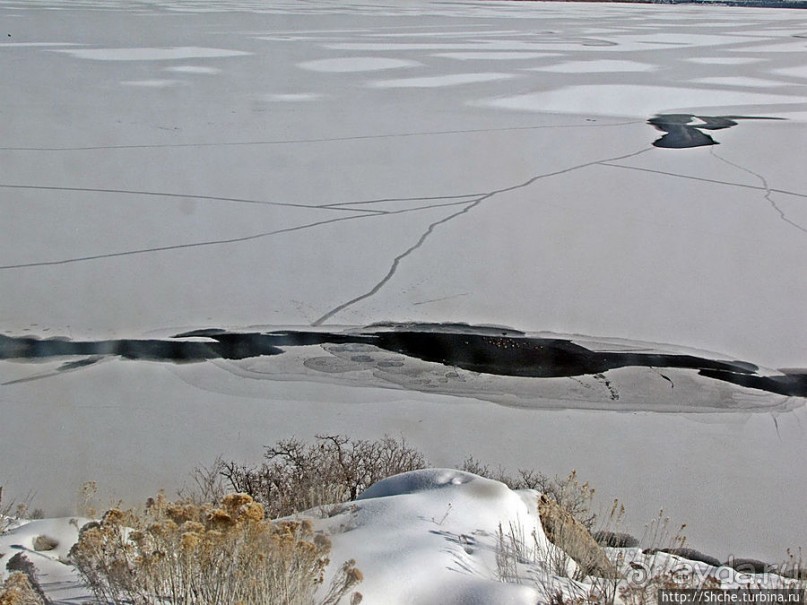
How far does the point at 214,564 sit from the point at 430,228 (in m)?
4.86

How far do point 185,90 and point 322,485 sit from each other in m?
9.96

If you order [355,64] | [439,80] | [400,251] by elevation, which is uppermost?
[355,64]

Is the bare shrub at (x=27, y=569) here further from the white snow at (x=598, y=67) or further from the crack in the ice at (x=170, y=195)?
the white snow at (x=598, y=67)

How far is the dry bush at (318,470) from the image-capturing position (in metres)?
3.59

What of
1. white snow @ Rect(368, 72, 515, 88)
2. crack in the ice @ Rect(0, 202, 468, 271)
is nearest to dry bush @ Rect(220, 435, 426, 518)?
crack in the ice @ Rect(0, 202, 468, 271)

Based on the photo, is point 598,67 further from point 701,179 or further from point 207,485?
point 207,485

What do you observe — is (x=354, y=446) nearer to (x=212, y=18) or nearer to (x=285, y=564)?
(x=285, y=564)

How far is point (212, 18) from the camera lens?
941 inches

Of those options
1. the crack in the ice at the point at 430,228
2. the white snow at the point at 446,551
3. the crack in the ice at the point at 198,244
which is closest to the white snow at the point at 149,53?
the crack in the ice at the point at 430,228

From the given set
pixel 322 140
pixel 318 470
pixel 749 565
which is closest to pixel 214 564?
pixel 318 470

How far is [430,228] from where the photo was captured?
7.06 m

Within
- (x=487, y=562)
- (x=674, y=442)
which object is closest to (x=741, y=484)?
(x=674, y=442)

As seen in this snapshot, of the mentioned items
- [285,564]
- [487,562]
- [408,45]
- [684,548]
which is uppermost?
[408,45]

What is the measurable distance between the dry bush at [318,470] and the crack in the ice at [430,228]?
4.51ft
